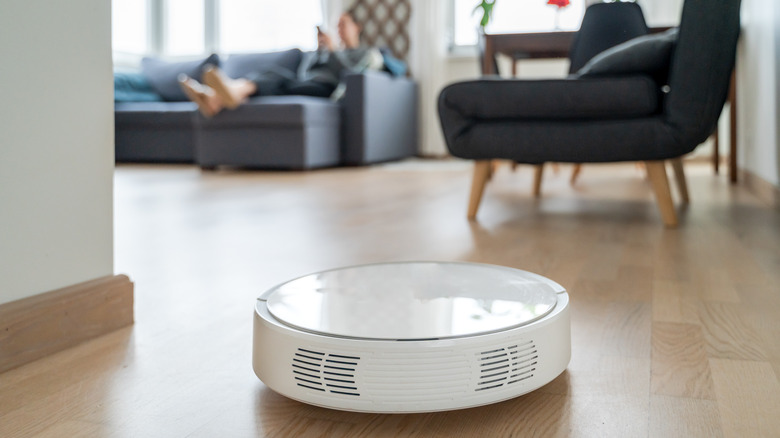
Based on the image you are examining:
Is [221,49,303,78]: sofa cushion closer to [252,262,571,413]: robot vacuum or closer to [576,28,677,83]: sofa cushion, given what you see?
[576,28,677,83]: sofa cushion

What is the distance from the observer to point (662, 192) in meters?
1.78

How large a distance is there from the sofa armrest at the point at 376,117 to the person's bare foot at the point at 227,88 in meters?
0.58

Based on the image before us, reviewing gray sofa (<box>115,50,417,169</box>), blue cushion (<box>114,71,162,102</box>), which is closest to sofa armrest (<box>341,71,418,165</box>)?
gray sofa (<box>115,50,417,169</box>)

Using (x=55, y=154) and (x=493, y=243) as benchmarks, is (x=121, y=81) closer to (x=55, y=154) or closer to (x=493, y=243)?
(x=493, y=243)

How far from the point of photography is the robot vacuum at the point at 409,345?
58 centimetres

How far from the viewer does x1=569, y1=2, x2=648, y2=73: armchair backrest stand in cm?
197

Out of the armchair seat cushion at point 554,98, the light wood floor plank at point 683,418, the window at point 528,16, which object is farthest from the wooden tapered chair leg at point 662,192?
the window at point 528,16

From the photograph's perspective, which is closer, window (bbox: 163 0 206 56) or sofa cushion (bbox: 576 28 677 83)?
sofa cushion (bbox: 576 28 677 83)

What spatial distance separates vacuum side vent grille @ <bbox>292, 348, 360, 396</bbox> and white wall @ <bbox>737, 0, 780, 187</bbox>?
6.09 feet

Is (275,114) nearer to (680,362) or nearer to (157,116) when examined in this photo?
(157,116)

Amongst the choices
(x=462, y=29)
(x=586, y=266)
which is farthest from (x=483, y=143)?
(x=462, y=29)

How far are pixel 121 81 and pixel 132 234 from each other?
11.7 ft

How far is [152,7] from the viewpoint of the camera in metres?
5.86

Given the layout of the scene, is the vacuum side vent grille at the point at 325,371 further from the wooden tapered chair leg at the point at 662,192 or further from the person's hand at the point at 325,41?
the person's hand at the point at 325,41
